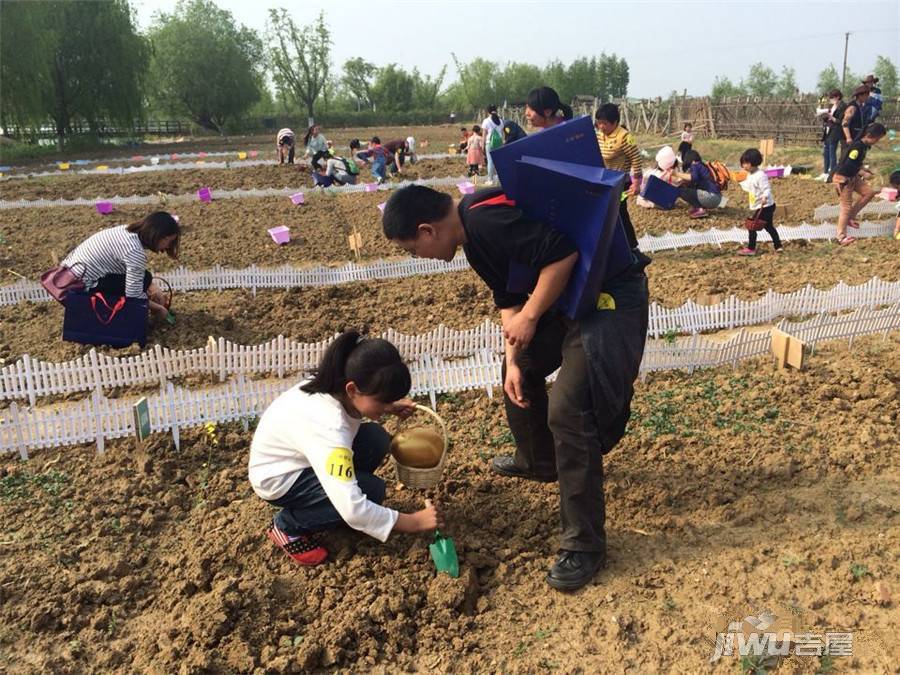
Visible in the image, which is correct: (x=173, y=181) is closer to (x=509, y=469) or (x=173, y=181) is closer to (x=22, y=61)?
(x=22, y=61)

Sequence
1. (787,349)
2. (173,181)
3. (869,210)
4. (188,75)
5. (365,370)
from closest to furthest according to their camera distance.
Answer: (365,370) → (787,349) → (869,210) → (173,181) → (188,75)

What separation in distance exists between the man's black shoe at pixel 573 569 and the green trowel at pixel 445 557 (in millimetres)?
392

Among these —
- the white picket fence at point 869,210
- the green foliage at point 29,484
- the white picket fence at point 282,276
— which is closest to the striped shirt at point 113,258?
the white picket fence at point 282,276

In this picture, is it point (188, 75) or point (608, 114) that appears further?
point (188, 75)

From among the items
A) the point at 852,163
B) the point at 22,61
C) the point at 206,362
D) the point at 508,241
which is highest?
the point at 22,61

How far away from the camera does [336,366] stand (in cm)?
265

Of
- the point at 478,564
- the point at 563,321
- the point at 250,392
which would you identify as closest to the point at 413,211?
the point at 563,321

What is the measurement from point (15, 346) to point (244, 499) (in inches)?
147

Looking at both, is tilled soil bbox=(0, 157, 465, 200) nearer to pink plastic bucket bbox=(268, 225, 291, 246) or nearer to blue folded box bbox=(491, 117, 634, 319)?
pink plastic bucket bbox=(268, 225, 291, 246)

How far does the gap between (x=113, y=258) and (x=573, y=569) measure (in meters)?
4.61

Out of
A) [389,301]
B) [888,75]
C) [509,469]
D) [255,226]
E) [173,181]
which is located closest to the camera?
[509,469]

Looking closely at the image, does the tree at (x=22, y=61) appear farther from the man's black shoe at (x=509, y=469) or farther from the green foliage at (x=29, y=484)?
the man's black shoe at (x=509, y=469)

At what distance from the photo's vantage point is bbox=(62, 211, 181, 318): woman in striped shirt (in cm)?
529

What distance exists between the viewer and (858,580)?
2623 millimetres
